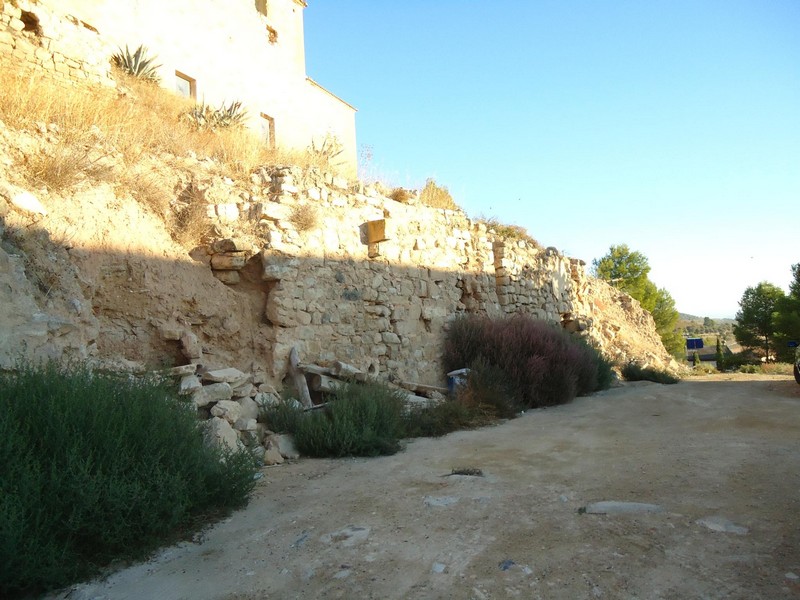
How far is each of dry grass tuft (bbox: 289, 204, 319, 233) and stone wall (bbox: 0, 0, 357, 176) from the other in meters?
2.81

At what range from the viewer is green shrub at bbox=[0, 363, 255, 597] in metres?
2.38

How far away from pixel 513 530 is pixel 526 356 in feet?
19.1

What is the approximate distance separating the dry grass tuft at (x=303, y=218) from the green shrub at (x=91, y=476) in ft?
12.6

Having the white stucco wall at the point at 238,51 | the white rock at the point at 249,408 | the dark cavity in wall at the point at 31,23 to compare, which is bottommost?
the white rock at the point at 249,408

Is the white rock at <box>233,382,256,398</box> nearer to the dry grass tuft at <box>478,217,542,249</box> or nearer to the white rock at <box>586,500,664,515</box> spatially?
the white rock at <box>586,500,664,515</box>

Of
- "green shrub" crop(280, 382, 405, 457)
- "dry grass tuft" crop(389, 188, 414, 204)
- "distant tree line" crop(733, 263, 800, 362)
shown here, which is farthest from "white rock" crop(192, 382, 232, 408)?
"distant tree line" crop(733, 263, 800, 362)

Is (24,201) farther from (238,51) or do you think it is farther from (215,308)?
(238,51)

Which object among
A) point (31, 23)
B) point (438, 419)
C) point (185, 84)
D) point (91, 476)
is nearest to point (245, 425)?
point (438, 419)

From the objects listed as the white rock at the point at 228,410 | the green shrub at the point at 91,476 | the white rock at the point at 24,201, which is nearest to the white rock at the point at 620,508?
the green shrub at the point at 91,476

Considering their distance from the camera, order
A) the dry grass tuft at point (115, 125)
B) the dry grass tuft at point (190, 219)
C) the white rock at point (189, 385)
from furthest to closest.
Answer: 1. the dry grass tuft at point (190, 219)
2. the dry grass tuft at point (115, 125)
3. the white rock at point (189, 385)

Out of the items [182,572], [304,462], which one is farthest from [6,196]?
[182,572]

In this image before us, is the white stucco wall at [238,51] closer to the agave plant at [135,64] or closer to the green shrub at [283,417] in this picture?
the agave plant at [135,64]

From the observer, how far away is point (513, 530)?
114 inches

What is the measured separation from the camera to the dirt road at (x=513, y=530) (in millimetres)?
2340
